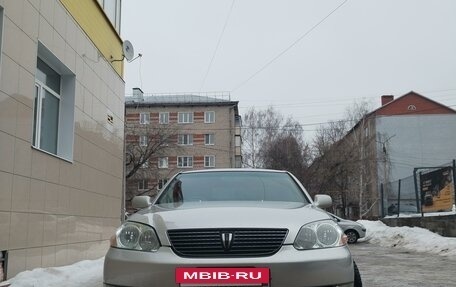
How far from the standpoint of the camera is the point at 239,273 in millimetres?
3771

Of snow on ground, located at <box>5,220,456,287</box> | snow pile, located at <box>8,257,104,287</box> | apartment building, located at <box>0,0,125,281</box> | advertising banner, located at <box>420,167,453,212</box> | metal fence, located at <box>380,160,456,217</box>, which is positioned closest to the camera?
snow pile, located at <box>8,257,104,287</box>

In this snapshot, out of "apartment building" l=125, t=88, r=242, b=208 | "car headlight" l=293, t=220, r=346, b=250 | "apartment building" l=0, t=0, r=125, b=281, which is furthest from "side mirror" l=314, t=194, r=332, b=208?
"apartment building" l=125, t=88, r=242, b=208

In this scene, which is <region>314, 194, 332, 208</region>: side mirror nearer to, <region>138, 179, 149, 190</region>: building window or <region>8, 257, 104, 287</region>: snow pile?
<region>8, 257, 104, 287</region>: snow pile

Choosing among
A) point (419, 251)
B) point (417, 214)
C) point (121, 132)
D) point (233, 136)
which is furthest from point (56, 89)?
point (233, 136)

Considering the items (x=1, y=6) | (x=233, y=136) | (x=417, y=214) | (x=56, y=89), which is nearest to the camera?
(x=1, y=6)

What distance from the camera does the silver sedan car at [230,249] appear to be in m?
3.78

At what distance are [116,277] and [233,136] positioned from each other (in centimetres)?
6225

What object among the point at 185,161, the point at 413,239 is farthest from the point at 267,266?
the point at 185,161

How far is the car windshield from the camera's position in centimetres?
529

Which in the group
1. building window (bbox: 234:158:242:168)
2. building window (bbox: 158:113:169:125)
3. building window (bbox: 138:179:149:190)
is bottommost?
building window (bbox: 138:179:149:190)

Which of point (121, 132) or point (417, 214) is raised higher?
point (121, 132)

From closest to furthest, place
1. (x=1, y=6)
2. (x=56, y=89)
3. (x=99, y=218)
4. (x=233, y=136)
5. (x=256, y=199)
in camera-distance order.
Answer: (x=256, y=199) < (x=1, y=6) < (x=56, y=89) < (x=99, y=218) < (x=233, y=136)

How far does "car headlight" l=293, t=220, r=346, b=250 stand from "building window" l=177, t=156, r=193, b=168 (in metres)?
62.8

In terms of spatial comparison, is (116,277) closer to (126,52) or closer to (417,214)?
(126,52)
